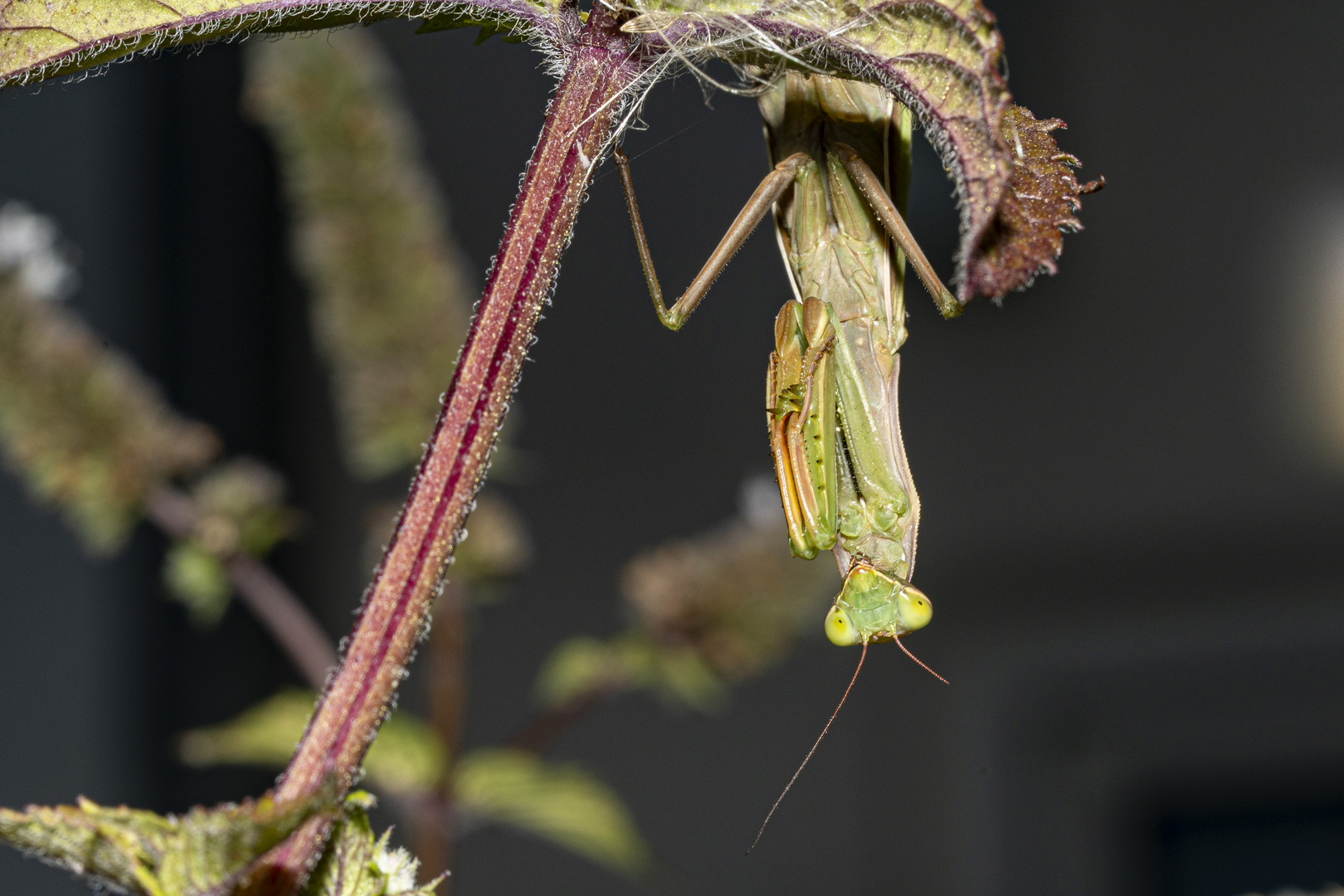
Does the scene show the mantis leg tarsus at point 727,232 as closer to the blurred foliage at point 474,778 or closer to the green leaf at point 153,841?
the green leaf at point 153,841

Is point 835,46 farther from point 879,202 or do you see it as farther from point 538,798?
point 538,798

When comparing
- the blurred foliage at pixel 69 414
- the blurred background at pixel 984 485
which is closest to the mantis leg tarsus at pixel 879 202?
the blurred foliage at pixel 69 414

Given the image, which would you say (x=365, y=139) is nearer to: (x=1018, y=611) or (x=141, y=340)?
(x=141, y=340)

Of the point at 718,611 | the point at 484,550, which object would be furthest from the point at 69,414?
the point at 718,611

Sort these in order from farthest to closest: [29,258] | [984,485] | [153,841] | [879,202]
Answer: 1. [984,485]
2. [29,258]
3. [879,202]
4. [153,841]

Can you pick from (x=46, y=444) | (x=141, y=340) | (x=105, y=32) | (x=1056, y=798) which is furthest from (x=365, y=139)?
(x=1056, y=798)

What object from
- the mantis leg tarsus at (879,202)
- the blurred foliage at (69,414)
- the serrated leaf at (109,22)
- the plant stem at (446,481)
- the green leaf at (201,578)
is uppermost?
the blurred foliage at (69,414)

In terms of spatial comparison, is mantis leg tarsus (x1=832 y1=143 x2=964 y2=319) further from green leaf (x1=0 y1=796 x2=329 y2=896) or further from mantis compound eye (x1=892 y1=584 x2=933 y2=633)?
green leaf (x1=0 y1=796 x2=329 y2=896)
